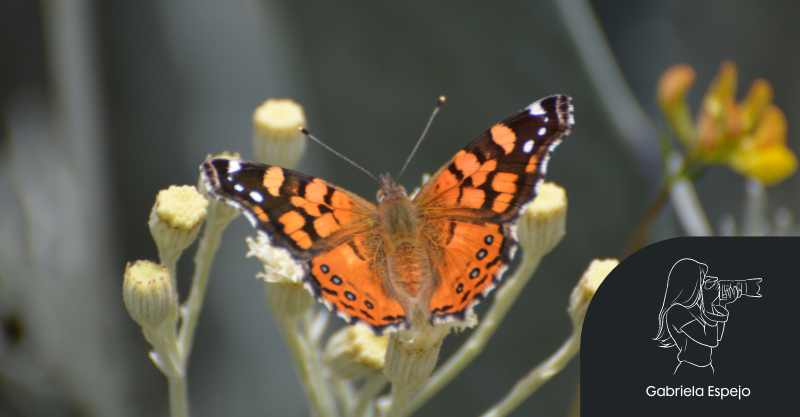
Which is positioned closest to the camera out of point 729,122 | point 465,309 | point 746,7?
point 465,309

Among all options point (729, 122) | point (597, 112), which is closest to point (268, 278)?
point (597, 112)

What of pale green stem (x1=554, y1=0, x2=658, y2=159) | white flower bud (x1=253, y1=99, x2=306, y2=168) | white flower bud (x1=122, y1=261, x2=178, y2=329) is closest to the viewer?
white flower bud (x1=122, y1=261, x2=178, y2=329)

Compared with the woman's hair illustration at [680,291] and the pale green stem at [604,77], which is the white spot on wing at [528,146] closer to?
the woman's hair illustration at [680,291]

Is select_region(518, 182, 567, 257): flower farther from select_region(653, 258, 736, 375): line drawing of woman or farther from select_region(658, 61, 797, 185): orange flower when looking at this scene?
select_region(658, 61, 797, 185): orange flower

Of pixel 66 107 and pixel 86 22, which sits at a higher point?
pixel 86 22

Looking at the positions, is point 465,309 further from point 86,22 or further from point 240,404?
point 86,22

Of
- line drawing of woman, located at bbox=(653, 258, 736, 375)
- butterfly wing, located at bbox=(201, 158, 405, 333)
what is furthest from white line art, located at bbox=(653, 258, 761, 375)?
butterfly wing, located at bbox=(201, 158, 405, 333)

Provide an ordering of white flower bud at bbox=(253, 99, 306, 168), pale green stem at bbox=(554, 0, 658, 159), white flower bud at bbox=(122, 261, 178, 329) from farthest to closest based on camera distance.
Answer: pale green stem at bbox=(554, 0, 658, 159), white flower bud at bbox=(253, 99, 306, 168), white flower bud at bbox=(122, 261, 178, 329)
